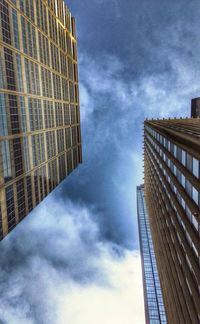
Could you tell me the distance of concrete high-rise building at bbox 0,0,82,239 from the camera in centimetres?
5594

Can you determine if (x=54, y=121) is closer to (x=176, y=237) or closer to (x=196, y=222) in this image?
(x=176, y=237)

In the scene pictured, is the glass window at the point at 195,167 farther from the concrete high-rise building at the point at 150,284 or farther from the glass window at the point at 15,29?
the concrete high-rise building at the point at 150,284

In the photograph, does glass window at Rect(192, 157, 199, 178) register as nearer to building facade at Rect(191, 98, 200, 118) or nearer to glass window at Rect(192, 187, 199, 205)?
glass window at Rect(192, 187, 199, 205)

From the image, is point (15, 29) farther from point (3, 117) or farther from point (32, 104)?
point (3, 117)

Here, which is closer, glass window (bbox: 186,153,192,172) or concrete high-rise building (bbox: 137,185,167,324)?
glass window (bbox: 186,153,192,172)


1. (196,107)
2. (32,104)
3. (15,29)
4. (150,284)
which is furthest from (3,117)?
(196,107)

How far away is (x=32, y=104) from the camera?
73438mm

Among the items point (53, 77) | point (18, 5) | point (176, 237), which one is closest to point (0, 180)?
point (176, 237)

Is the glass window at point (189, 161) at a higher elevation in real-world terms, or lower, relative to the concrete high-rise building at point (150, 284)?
higher

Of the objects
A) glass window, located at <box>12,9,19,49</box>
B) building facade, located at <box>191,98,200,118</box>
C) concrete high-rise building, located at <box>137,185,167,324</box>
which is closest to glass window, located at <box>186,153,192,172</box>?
glass window, located at <box>12,9,19,49</box>

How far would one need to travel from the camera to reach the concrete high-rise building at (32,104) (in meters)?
55.9

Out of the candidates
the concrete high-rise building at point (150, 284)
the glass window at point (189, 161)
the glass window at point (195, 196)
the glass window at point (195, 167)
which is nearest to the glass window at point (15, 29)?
the glass window at point (189, 161)

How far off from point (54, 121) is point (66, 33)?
51523mm

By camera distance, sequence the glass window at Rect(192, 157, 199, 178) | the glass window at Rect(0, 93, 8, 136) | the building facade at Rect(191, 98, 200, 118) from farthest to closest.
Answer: the building facade at Rect(191, 98, 200, 118) → the glass window at Rect(0, 93, 8, 136) → the glass window at Rect(192, 157, 199, 178)
